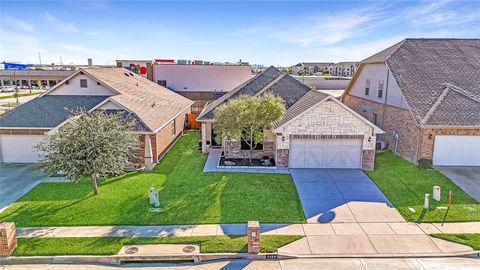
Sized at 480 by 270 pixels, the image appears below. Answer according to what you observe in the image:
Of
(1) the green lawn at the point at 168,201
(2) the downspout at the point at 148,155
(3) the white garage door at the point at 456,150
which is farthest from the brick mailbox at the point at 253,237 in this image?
(3) the white garage door at the point at 456,150

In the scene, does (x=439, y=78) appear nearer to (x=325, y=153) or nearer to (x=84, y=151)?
(x=325, y=153)

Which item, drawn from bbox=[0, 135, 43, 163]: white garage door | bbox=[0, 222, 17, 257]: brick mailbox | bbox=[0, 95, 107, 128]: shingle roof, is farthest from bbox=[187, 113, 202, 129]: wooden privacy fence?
bbox=[0, 222, 17, 257]: brick mailbox

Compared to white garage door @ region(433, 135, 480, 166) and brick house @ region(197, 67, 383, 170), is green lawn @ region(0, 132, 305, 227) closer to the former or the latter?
brick house @ region(197, 67, 383, 170)

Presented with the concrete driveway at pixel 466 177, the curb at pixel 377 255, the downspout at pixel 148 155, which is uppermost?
the downspout at pixel 148 155

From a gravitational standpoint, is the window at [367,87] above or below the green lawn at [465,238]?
above

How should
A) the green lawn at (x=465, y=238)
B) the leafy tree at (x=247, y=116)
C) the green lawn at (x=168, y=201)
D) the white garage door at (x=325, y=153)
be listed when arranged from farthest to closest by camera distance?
the white garage door at (x=325, y=153)
the leafy tree at (x=247, y=116)
the green lawn at (x=168, y=201)
the green lawn at (x=465, y=238)

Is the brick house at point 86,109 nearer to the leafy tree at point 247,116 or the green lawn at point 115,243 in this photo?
the leafy tree at point 247,116

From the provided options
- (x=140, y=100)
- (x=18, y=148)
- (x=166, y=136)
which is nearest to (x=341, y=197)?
(x=166, y=136)
